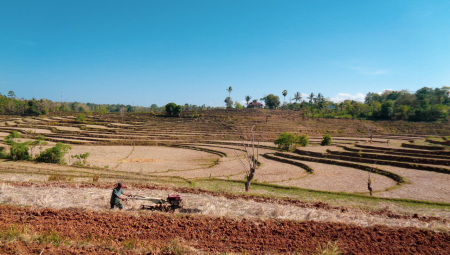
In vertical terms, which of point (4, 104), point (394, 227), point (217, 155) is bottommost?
point (217, 155)

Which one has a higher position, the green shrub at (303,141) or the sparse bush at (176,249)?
the sparse bush at (176,249)

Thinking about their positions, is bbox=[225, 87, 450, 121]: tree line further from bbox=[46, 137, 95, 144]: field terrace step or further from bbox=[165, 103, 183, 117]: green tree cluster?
bbox=[46, 137, 95, 144]: field terrace step

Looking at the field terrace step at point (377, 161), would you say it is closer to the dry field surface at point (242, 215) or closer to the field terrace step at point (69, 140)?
the dry field surface at point (242, 215)

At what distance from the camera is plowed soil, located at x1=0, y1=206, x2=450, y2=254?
671 cm

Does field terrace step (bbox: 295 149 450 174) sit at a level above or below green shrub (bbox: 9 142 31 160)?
below

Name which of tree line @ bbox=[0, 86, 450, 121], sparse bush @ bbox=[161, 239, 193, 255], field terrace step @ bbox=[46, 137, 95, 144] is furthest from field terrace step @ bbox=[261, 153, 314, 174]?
tree line @ bbox=[0, 86, 450, 121]

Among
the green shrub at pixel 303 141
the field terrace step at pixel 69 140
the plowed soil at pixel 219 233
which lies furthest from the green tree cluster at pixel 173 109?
the plowed soil at pixel 219 233

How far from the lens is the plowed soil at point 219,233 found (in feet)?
22.0

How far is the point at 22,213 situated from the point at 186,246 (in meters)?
6.30

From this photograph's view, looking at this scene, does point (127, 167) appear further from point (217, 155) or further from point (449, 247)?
point (449, 247)

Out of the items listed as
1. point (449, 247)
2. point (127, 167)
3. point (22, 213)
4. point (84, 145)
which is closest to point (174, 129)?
point (84, 145)

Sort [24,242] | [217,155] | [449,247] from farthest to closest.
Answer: [217,155], [449,247], [24,242]

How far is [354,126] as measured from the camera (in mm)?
74375

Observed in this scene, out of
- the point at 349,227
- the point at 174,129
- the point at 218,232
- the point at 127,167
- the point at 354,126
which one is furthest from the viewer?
the point at 354,126
